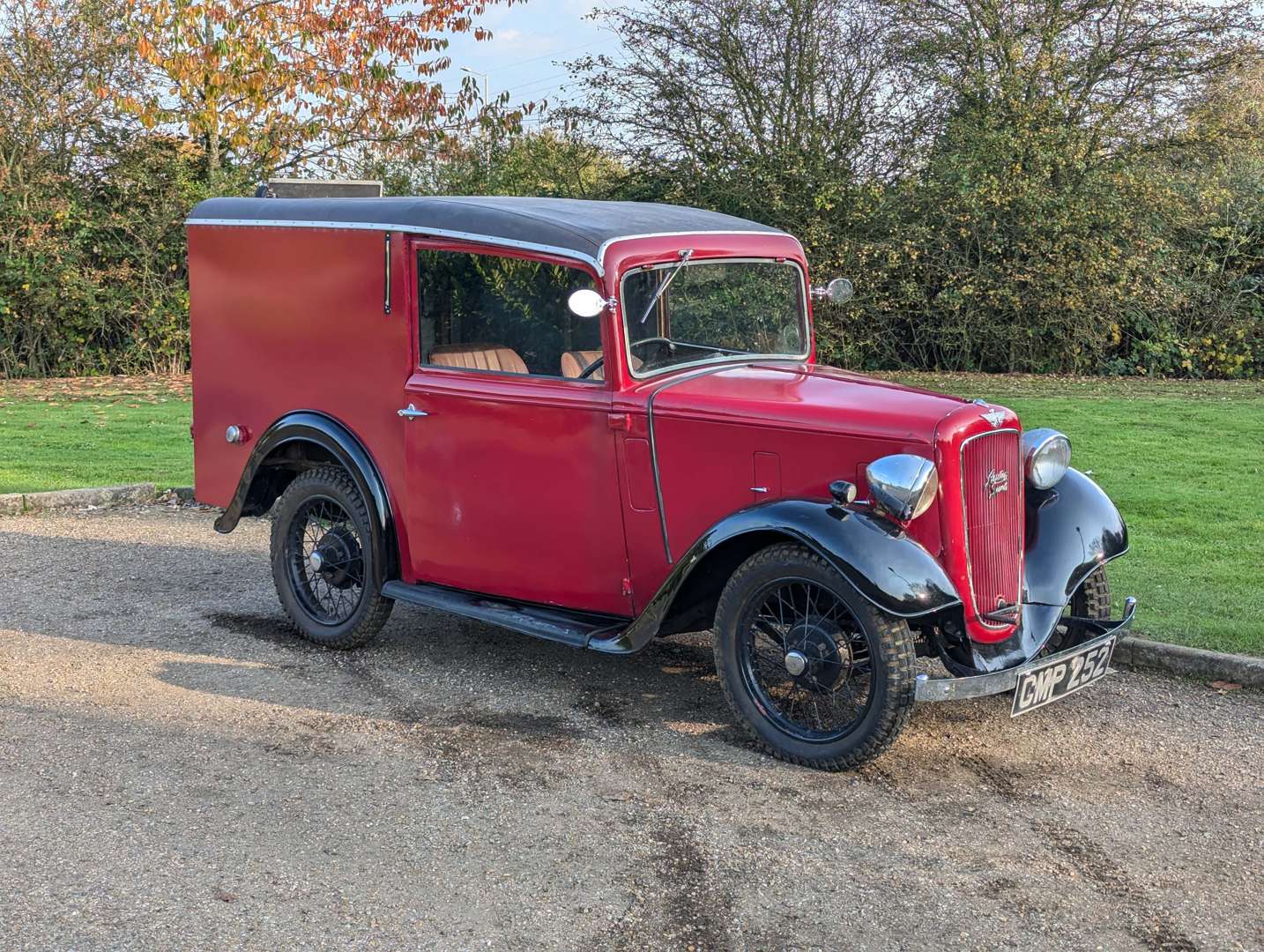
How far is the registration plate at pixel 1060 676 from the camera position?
4.45 m

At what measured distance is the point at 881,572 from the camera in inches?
170

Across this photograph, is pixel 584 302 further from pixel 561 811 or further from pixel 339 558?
pixel 339 558

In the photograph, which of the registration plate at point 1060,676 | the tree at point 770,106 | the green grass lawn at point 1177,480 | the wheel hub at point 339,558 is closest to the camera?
Result: the registration plate at point 1060,676

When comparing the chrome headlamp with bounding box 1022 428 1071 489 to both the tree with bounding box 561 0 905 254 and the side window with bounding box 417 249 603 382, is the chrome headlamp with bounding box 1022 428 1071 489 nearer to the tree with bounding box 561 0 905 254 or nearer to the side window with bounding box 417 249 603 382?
the side window with bounding box 417 249 603 382

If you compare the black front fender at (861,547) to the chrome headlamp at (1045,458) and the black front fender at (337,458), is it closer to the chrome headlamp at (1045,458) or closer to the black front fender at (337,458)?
the chrome headlamp at (1045,458)

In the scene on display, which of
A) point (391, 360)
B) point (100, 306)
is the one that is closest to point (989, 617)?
point (391, 360)

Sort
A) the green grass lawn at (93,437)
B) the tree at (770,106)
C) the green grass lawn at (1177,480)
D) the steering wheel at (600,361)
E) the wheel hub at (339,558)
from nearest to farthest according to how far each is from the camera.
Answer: the steering wheel at (600,361)
the wheel hub at (339,558)
the green grass lawn at (1177,480)
the green grass lawn at (93,437)
the tree at (770,106)

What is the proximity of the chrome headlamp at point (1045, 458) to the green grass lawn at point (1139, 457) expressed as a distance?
3.67ft

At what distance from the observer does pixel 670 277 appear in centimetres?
528

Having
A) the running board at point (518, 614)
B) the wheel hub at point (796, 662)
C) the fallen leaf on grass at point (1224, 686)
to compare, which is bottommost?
the fallen leaf on grass at point (1224, 686)

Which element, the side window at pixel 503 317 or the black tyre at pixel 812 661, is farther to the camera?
→ the side window at pixel 503 317

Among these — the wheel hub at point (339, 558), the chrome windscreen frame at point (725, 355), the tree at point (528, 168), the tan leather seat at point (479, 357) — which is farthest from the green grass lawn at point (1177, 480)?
the tree at point (528, 168)

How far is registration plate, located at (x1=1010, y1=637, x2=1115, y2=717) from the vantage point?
14.6ft

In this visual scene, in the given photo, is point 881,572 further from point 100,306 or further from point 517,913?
point 100,306
